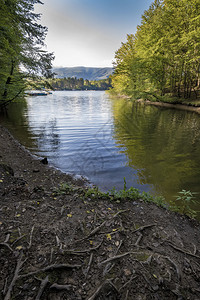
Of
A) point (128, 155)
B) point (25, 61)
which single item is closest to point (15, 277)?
point (128, 155)

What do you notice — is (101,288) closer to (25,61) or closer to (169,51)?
(25,61)

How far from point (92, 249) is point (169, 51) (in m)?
36.1

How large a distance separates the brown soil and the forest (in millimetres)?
29330

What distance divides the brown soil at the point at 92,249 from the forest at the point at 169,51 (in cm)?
2933

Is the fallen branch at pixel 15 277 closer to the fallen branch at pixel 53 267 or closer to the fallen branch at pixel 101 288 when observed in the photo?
the fallen branch at pixel 53 267

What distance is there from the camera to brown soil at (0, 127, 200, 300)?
7.32 ft

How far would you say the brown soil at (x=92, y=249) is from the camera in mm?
2230

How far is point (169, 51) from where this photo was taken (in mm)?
28375

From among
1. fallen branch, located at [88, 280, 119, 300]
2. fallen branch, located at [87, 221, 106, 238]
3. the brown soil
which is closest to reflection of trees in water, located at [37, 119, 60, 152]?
the brown soil

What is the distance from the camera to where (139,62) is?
103 feet

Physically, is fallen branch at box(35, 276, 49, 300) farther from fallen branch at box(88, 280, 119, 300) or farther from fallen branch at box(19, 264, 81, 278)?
fallen branch at box(88, 280, 119, 300)

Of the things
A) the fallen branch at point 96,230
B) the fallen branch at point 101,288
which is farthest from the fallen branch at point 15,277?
the fallen branch at point 96,230

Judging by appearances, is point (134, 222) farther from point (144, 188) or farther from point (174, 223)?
point (144, 188)

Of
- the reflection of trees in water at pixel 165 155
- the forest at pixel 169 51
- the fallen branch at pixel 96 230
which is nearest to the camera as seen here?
the fallen branch at pixel 96 230
